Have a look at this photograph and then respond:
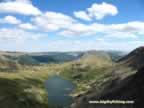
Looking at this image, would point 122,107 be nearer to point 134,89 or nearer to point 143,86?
point 143,86

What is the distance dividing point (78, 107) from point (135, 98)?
136ft

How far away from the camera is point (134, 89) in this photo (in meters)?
181

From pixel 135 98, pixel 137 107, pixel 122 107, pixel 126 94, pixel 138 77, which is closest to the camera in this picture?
pixel 122 107

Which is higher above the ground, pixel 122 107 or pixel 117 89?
pixel 122 107

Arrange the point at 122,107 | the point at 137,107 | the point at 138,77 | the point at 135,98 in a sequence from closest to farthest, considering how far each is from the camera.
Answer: the point at 122,107 < the point at 137,107 < the point at 135,98 < the point at 138,77

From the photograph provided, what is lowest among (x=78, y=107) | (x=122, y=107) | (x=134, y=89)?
(x=78, y=107)

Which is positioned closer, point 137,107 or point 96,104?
point 96,104

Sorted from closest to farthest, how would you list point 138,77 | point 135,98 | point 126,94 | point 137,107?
point 137,107 < point 135,98 < point 126,94 < point 138,77

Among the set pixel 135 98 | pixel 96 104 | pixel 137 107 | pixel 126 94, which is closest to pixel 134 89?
pixel 126 94

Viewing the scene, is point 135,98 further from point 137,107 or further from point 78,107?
point 78,107

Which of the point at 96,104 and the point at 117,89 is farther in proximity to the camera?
the point at 117,89

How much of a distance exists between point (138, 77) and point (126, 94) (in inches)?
769

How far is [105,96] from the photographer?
198750 millimetres

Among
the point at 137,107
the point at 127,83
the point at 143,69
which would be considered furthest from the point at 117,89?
the point at 137,107
